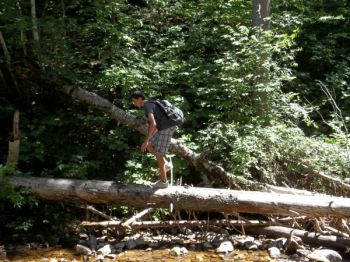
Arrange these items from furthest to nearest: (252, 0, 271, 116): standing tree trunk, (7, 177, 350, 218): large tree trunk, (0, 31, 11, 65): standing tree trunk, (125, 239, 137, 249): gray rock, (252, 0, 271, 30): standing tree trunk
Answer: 1. (252, 0, 271, 30): standing tree trunk
2. (0, 31, 11, 65): standing tree trunk
3. (252, 0, 271, 116): standing tree trunk
4. (125, 239, 137, 249): gray rock
5. (7, 177, 350, 218): large tree trunk

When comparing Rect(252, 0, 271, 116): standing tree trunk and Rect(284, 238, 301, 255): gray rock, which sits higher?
Rect(252, 0, 271, 116): standing tree trunk

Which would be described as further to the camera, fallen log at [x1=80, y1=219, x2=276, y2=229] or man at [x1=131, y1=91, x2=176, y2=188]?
fallen log at [x1=80, y1=219, x2=276, y2=229]

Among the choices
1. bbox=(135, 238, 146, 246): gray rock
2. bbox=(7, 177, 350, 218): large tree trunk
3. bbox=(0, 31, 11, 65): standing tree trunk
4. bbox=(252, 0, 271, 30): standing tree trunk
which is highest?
bbox=(252, 0, 271, 30): standing tree trunk

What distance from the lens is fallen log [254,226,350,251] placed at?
7329mm

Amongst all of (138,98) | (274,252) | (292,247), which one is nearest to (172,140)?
(138,98)

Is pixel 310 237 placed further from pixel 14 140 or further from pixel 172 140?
pixel 14 140

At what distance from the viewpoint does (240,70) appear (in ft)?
31.2

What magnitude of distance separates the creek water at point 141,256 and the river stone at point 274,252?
8cm

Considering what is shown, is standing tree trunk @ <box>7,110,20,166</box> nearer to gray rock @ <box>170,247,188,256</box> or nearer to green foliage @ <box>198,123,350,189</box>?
gray rock @ <box>170,247,188,256</box>

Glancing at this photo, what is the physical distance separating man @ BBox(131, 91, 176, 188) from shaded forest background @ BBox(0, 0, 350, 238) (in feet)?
3.56

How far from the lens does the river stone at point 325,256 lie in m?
6.75

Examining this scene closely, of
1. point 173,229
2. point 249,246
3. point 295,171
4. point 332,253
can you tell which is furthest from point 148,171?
point 332,253

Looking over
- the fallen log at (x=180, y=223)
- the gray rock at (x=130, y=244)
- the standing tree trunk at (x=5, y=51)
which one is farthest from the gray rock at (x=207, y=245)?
the standing tree trunk at (x=5, y=51)

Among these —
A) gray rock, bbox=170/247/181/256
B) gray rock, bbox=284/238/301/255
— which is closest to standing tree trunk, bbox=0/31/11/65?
gray rock, bbox=170/247/181/256
